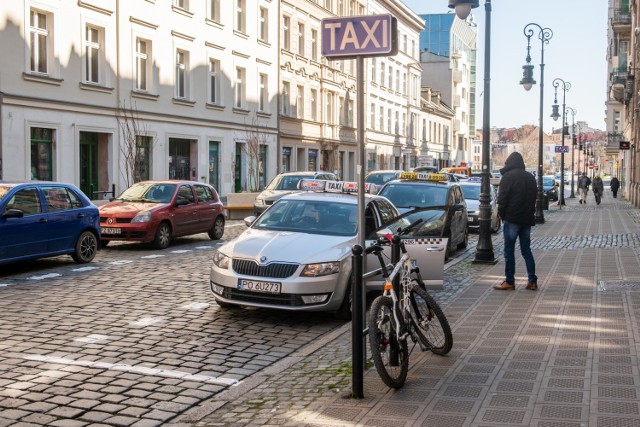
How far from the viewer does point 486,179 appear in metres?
15.8

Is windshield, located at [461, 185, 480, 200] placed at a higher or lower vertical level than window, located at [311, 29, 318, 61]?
lower

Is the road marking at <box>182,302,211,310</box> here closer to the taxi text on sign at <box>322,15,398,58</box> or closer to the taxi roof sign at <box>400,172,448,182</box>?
the taxi text on sign at <box>322,15,398,58</box>

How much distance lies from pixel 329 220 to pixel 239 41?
29.0 meters

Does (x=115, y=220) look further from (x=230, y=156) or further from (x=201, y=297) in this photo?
(x=230, y=156)

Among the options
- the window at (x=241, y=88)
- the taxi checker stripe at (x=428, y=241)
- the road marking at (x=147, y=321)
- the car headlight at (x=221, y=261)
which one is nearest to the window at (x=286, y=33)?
the window at (x=241, y=88)

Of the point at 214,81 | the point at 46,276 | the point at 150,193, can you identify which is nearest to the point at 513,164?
the point at 46,276

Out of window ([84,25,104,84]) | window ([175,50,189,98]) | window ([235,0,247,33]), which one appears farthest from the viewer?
window ([235,0,247,33])

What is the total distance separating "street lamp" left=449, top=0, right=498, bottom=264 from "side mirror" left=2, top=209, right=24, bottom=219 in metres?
8.12

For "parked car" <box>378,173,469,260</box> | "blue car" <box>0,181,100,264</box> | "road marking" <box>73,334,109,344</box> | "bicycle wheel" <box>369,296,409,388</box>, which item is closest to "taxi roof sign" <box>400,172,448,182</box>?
"parked car" <box>378,173,469,260</box>

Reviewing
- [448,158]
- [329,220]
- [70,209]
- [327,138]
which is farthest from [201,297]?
[448,158]

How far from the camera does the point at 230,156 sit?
37.7 metres

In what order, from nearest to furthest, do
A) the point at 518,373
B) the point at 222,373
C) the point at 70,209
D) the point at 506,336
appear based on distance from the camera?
the point at 518,373
the point at 222,373
the point at 506,336
the point at 70,209

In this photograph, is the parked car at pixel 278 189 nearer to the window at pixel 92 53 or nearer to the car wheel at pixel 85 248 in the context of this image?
the window at pixel 92 53

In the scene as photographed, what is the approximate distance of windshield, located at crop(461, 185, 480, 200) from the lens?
2372 cm
